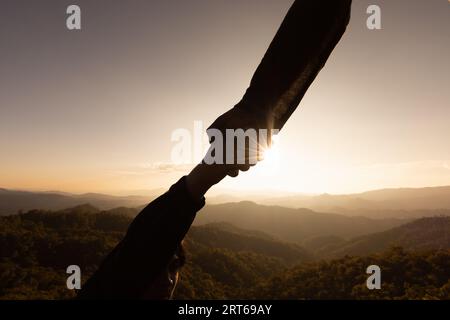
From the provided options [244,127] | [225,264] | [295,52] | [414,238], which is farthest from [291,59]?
[414,238]

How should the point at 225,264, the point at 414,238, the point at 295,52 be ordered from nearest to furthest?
1. the point at 295,52
2. the point at 225,264
3. the point at 414,238

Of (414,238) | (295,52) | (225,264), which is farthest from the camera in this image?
(414,238)

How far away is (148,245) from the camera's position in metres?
0.98

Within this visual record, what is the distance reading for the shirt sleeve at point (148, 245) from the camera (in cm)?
98

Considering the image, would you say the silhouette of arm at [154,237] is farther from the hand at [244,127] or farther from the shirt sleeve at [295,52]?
the shirt sleeve at [295,52]

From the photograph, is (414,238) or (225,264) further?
(414,238)

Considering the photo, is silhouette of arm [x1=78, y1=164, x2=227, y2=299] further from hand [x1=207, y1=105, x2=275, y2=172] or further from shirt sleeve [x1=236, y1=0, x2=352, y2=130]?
shirt sleeve [x1=236, y1=0, x2=352, y2=130]

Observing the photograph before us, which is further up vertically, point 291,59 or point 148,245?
point 291,59

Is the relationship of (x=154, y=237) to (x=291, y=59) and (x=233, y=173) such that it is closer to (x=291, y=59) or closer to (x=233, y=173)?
(x=233, y=173)

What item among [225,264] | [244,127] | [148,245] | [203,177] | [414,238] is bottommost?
[225,264]

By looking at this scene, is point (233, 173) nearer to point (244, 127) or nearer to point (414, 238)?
point (244, 127)

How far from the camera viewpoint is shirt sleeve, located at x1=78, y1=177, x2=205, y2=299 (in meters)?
0.98
